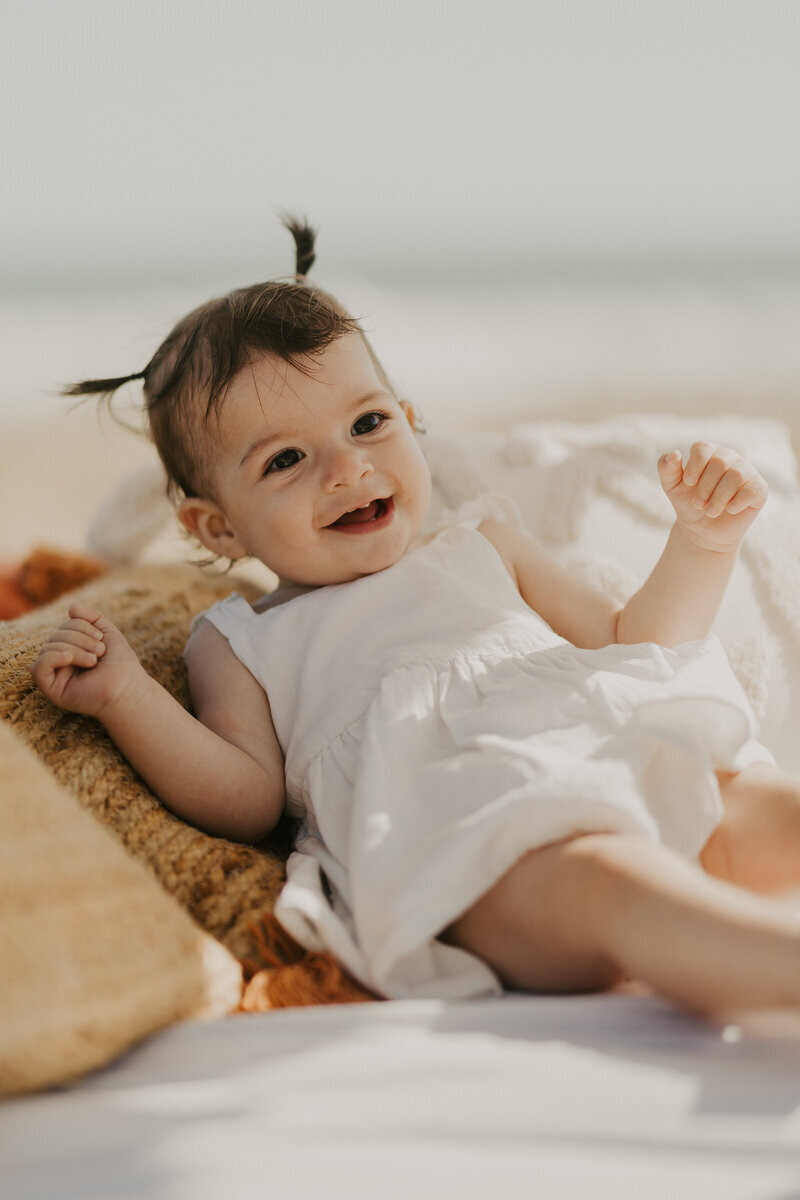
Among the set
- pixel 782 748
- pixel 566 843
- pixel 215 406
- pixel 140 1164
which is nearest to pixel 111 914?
pixel 140 1164

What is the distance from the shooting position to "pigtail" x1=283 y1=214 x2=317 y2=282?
1.25 m

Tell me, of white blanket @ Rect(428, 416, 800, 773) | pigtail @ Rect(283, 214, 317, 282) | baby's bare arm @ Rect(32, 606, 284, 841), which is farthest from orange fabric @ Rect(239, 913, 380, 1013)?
pigtail @ Rect(283, 214, 317, 282)

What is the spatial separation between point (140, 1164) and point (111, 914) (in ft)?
0.53

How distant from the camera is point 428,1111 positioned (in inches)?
22.5

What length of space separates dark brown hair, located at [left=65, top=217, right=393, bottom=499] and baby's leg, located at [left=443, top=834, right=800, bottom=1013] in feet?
1.90

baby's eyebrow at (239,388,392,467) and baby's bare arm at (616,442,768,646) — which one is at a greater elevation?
baby's eyebrow at (239,388,392,467)

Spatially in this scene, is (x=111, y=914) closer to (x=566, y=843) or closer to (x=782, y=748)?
(x=566, y=843)

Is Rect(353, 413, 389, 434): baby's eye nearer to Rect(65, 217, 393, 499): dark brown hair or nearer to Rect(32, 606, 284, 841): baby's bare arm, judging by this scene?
Rect(65, 217, 393, 499): dark brown hair

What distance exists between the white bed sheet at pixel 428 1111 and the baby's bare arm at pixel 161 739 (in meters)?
0.26

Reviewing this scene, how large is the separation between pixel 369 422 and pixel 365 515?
10 centimetres

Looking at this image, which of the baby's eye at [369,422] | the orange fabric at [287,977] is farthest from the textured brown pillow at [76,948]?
the baby's eye at [369,422]

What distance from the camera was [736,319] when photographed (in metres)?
4.38

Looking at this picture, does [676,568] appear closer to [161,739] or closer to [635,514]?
[635,514]

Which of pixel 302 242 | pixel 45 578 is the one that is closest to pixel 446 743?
pixel 302 242
